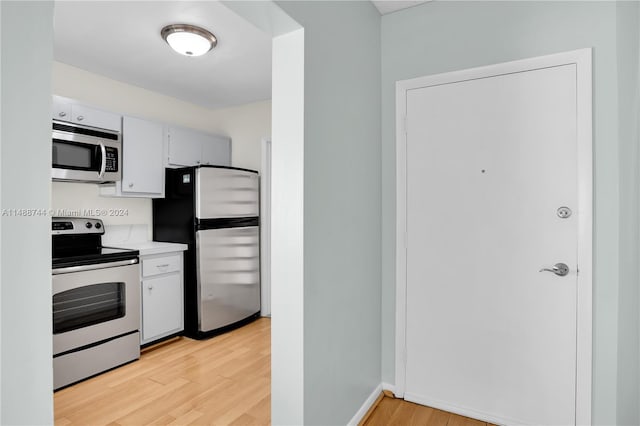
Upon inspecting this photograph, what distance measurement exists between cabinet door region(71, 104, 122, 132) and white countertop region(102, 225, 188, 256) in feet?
3.04

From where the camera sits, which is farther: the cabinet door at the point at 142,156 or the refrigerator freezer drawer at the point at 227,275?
the refrigerator freezer drawer at the point at 227,275

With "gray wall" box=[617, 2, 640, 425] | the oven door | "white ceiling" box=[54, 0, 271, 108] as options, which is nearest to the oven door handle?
the oven door

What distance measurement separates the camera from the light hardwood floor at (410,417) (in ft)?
6.75

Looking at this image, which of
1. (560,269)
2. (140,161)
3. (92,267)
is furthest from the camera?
(140,161)

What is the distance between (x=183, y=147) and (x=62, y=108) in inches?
45.2

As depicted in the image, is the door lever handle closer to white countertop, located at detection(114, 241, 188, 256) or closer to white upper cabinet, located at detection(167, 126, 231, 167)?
white countertop, located at detection(114, 241, 188, 256)

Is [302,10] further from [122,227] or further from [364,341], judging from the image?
[122,227]

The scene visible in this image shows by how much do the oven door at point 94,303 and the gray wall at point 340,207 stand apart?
196cm

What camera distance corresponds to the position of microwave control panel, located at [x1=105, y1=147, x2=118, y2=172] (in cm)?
308

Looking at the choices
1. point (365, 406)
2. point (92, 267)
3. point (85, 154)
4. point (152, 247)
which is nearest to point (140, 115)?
point (85, 154)

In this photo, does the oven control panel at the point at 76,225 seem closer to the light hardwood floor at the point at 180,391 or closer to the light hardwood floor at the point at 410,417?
the light hardwood floor at the point at 180,391

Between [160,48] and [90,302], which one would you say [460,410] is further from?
[160,48]

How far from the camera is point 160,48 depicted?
8.91ft

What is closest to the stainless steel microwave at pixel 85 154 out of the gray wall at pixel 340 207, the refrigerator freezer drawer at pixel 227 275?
the refrigerator freezer drawer at pixel 227 275
